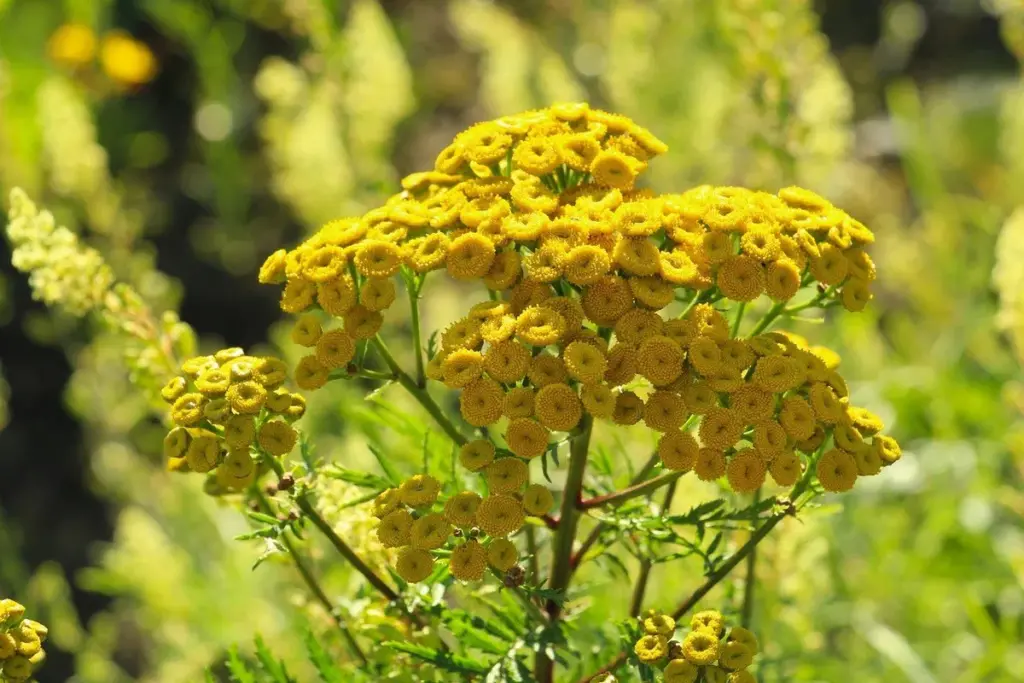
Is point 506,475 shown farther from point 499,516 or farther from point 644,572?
point 644,572

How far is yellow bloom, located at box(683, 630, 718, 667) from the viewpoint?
57.2 inches

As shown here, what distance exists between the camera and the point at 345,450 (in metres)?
3.96

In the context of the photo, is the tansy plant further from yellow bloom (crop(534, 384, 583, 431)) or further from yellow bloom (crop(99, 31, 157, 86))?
yellow bloom (crop(99, 31, 157, 86))

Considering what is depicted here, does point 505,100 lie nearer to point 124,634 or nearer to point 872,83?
point 124,634

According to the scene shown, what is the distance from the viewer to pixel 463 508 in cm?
148

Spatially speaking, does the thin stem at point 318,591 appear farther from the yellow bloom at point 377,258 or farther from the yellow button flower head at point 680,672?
the yellow button flower head at point 680,672

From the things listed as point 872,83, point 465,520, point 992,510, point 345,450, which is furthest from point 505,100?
point 872,83

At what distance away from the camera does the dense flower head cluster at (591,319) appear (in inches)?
58.1

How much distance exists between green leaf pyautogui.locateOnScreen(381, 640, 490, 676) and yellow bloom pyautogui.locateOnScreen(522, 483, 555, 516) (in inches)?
11.3

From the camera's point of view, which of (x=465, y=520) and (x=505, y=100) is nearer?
(x=465, y=520)

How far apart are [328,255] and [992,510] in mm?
2886

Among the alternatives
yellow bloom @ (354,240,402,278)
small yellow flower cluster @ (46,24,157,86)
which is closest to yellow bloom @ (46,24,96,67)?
small yellow flower cluster @ (46,24,157,86)

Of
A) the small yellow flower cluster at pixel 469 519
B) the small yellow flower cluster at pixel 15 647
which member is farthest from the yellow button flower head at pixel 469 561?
the small yellow flower cluster at pixel 15 647

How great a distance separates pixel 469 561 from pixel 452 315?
2.88m
